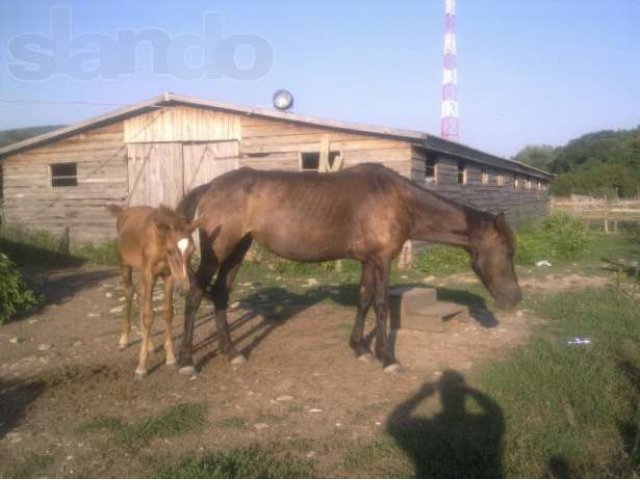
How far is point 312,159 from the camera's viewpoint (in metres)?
16.1

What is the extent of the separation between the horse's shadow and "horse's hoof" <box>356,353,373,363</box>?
544mm

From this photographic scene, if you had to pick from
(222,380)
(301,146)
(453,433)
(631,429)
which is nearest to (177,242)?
(222,380)

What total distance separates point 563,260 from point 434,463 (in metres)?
13.4

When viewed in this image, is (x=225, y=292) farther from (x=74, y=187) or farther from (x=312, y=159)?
(x=74, y=187)

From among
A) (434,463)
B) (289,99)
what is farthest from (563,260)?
(434,463)

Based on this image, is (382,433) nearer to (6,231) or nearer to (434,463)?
(434,463)

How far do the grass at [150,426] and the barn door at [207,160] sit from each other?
11.3m

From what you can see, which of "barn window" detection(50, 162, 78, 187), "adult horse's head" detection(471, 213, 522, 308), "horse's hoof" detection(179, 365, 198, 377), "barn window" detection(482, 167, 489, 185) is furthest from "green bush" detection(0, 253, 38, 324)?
"barn window" detection(482, 167, 489, 185)

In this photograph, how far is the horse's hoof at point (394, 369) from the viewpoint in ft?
19.7

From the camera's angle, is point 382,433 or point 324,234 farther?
point 324,234

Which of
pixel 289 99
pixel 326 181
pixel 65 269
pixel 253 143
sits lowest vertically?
pixel 65 269

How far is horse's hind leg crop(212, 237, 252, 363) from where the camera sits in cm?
661

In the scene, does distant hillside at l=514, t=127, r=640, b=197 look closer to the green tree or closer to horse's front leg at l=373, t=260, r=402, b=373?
the green tree

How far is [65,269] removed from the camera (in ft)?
49.7
